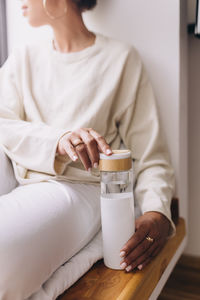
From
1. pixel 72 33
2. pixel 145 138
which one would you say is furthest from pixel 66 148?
pixel 72 33

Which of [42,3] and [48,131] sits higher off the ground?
[42,3]

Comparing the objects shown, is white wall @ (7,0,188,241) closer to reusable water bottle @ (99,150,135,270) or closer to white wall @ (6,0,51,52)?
white wall @ (6,0,51,52)

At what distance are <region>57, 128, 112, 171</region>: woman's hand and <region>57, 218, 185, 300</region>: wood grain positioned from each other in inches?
9.9

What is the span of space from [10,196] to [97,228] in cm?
26

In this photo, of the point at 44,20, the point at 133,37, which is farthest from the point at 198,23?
the point at 44,20

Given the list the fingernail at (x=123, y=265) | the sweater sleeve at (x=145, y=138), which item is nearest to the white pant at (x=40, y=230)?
the fingernail at (x=123, y=265)

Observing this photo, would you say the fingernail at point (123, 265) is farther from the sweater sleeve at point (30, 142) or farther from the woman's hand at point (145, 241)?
the sweater sleeve at point (30, 142)

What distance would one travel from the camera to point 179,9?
108cm

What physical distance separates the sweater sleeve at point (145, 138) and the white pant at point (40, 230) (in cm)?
24

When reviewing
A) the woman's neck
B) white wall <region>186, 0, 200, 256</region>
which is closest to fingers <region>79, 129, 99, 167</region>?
the woman's neck

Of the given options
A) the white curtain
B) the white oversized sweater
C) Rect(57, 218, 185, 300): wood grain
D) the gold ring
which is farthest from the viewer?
the white curtain

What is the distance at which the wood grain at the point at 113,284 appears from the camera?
2.16ft

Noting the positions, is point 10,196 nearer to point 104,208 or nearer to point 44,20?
point 104,208

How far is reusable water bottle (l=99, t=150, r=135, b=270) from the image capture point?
0.68 m
